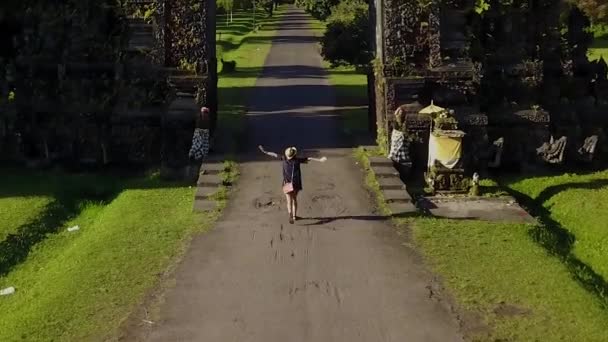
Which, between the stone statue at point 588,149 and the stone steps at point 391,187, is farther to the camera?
the stone statue at point 588,149

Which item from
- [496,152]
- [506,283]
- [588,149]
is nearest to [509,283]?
[506,283]

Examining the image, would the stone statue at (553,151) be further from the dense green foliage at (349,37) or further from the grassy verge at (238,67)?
the dense green foliage at (349,37)

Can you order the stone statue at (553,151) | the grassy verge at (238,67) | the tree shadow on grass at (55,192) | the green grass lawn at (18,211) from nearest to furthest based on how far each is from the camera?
the tree shadow on grass at (55,192) → the green grass lawn at (18,211) → the stone statue at (553,151) → the grassy verge at (238,67)

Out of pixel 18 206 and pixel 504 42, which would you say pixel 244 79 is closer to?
pixel 504 42

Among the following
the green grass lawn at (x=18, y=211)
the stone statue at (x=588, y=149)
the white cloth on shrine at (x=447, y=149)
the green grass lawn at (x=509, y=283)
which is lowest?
the green grass lawn at (x=18, y=211)

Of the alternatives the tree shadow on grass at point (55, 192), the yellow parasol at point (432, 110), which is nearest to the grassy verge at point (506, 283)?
the yellow parasol at point (432, 110)

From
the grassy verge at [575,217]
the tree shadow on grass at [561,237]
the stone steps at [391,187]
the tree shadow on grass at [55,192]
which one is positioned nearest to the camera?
the tree shadow on grass at [561,237]

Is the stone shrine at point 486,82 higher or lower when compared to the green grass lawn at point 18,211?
higher

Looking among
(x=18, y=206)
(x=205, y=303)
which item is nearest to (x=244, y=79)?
(x=18, y=206)
